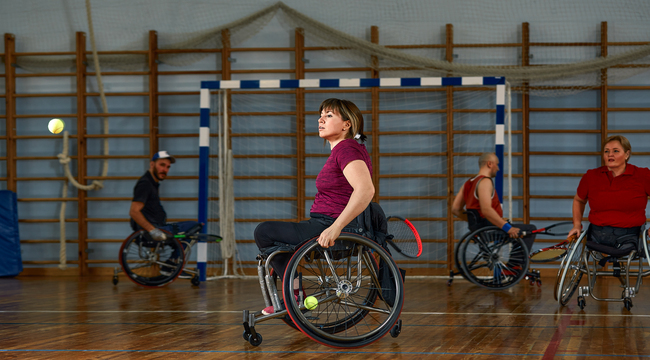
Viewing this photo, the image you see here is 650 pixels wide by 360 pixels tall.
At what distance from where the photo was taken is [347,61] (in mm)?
5785

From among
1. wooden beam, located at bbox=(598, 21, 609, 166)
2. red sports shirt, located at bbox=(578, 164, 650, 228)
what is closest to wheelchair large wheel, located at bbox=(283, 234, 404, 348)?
red sports shirt, located at bbox=(578, 164, 650, 228)

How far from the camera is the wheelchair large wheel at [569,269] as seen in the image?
10.4ft

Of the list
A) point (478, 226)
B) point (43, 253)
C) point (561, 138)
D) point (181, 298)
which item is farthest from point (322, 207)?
point (43, 253)

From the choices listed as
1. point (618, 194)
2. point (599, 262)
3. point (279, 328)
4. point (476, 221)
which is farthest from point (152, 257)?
point (618, 194)

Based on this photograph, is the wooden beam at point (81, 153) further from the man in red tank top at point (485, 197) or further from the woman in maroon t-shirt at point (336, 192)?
the woman in maroon t-shirt at point (336, 192)

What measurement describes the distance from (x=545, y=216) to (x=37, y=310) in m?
4.33

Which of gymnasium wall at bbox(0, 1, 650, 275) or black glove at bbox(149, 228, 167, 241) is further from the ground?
gymnasium wall at bbox(0, 1, 650, 275)

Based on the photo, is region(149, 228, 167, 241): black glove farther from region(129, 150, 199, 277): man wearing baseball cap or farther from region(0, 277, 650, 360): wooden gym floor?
region(0, 277, 650, 360): wooden gym floor

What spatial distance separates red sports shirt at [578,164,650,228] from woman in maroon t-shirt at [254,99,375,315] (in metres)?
1.69

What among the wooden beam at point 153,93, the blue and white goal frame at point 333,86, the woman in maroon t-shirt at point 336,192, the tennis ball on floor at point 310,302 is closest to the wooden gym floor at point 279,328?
the tennis ball on floor at point 310,302

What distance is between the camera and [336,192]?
2.24m

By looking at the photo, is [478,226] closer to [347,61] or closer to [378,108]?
[378,108]

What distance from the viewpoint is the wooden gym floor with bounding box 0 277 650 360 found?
2139mm

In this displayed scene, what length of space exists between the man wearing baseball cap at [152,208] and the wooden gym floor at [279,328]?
538 millimetres
